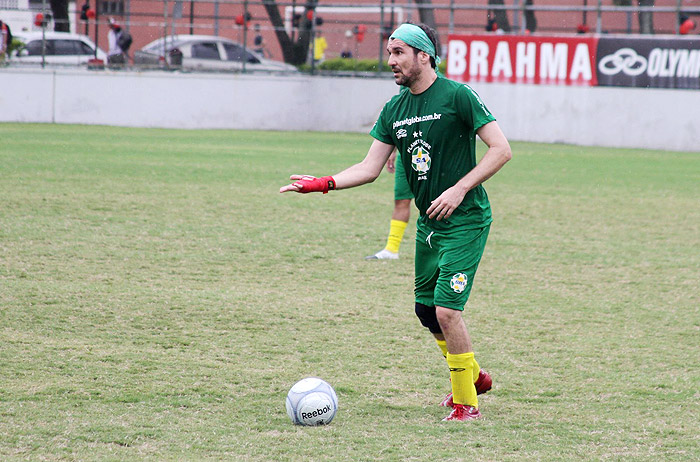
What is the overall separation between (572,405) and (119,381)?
2560 millimetres

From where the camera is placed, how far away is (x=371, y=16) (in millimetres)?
28078

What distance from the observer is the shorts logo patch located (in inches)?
182

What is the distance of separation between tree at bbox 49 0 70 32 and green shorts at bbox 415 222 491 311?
23.6 m

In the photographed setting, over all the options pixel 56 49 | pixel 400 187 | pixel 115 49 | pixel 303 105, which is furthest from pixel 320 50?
pixel 400 187

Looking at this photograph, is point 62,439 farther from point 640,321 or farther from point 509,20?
point 509,20

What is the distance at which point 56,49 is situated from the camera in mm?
25078

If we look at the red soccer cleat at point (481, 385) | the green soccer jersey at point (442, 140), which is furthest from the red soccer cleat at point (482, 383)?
the green soccer jersey at point (442, 140)

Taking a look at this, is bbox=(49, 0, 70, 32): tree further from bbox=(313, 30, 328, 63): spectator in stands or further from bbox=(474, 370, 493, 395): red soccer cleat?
bbox=(474, 370, 493, 395): red soccer cleat

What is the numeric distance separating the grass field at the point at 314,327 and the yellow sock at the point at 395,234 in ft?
1.09

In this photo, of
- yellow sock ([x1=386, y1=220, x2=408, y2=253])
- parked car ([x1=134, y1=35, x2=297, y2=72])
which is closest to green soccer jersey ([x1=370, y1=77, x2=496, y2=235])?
yellow sock ([x1=386, y1=220, x2=408, y2=253])

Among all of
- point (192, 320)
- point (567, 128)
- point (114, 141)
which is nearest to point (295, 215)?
point (192, 320)

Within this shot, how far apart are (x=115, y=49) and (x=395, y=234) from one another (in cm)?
1861

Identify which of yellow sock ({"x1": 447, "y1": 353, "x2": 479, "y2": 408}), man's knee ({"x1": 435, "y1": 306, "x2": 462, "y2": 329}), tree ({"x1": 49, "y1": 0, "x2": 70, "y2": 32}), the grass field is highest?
tree ({"x1": 49, "y1": 0, "x2": 70, "y2": 32})

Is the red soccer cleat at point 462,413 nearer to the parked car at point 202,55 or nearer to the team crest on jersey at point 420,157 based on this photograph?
the team crest on jersey at point 420,157
